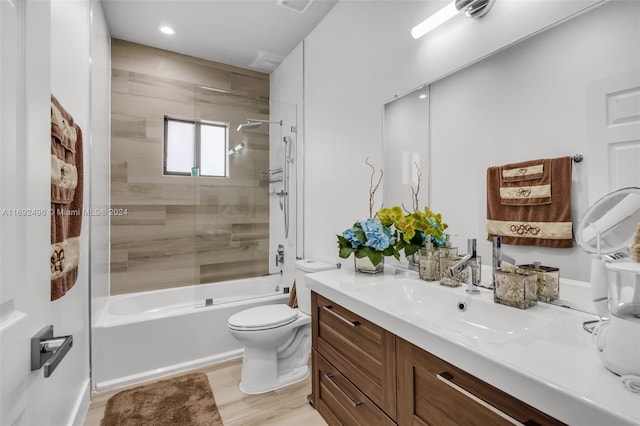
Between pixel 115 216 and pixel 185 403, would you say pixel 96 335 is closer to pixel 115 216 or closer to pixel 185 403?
pixel 185 403

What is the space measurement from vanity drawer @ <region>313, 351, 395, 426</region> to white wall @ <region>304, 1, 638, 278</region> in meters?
0.82

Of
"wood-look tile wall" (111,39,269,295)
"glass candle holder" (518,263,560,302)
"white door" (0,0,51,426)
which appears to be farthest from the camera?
"wood-look tile wall" (111,39,269,295)

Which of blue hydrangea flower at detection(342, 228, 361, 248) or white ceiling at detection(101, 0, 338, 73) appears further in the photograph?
white ceiling at detection(101, 0, 338, 73)

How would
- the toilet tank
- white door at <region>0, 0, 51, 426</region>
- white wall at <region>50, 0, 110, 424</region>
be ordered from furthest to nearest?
the toilet tank < white wall at <region>50, 0, 110, 424</region> < white door at <region>0, 0, 51, 426</region>

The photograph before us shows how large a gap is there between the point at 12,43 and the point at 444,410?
1.32 metres

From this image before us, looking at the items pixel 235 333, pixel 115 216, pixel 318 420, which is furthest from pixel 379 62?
pixel 115 216

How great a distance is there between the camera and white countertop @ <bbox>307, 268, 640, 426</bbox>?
0.58m

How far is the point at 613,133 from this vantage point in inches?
38.3

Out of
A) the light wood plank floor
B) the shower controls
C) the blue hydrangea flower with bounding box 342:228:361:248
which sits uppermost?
the blue hydrangea flower with bounding box 342:228:361:248

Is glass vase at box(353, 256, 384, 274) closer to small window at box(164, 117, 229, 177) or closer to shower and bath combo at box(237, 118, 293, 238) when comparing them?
shower and bath combo at box(237, 118, 293, 238)

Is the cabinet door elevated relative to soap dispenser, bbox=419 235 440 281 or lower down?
lower down

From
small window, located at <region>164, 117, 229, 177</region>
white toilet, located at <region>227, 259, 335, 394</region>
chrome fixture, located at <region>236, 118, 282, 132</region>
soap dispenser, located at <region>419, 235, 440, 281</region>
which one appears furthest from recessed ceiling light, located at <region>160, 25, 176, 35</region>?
soap dispenser, located at <region>419, 235, 440, 281</region>

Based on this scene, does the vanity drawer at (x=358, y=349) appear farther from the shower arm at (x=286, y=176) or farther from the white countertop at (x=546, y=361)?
the shower arm at (x=286, y=176)

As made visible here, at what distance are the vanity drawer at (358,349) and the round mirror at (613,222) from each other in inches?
27.2
